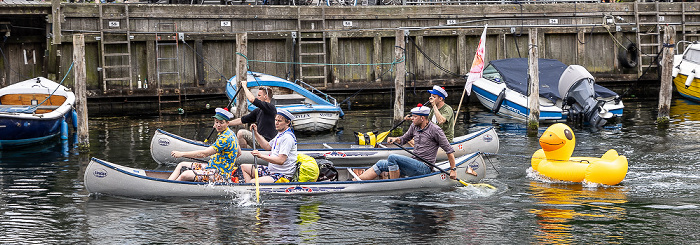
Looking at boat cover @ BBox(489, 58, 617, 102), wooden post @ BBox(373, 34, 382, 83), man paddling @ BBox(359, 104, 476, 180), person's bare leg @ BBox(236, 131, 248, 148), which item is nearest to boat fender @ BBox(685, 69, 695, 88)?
boat cover @ BBox(489, 58, 617, 102)

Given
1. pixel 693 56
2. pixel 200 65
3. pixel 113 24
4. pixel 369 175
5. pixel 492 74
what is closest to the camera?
pixel 369 175

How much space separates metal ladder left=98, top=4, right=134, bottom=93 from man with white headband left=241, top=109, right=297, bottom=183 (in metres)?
12.4

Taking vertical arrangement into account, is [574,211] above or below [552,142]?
below

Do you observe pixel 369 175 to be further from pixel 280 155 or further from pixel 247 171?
pixel 247 171

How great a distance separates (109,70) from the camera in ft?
82.2

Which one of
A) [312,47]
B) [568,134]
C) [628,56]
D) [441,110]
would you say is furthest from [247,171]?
[628,56]

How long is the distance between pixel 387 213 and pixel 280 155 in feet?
6.35

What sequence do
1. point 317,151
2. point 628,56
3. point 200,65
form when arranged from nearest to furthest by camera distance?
point 317,151 → point 200,65 → point 628,56

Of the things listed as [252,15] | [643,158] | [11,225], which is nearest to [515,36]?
[252,15]

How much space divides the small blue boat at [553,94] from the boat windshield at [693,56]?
5.07 metres

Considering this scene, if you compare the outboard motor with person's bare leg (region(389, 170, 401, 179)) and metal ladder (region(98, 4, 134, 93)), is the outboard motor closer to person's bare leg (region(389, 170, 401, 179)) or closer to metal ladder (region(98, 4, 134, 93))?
person's bare leg (region(389, 170, 401, 179))

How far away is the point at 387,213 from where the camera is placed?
12609mm

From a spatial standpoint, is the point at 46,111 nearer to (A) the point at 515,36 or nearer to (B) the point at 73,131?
(B) the point at 73,131

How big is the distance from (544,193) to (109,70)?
51.7ft
